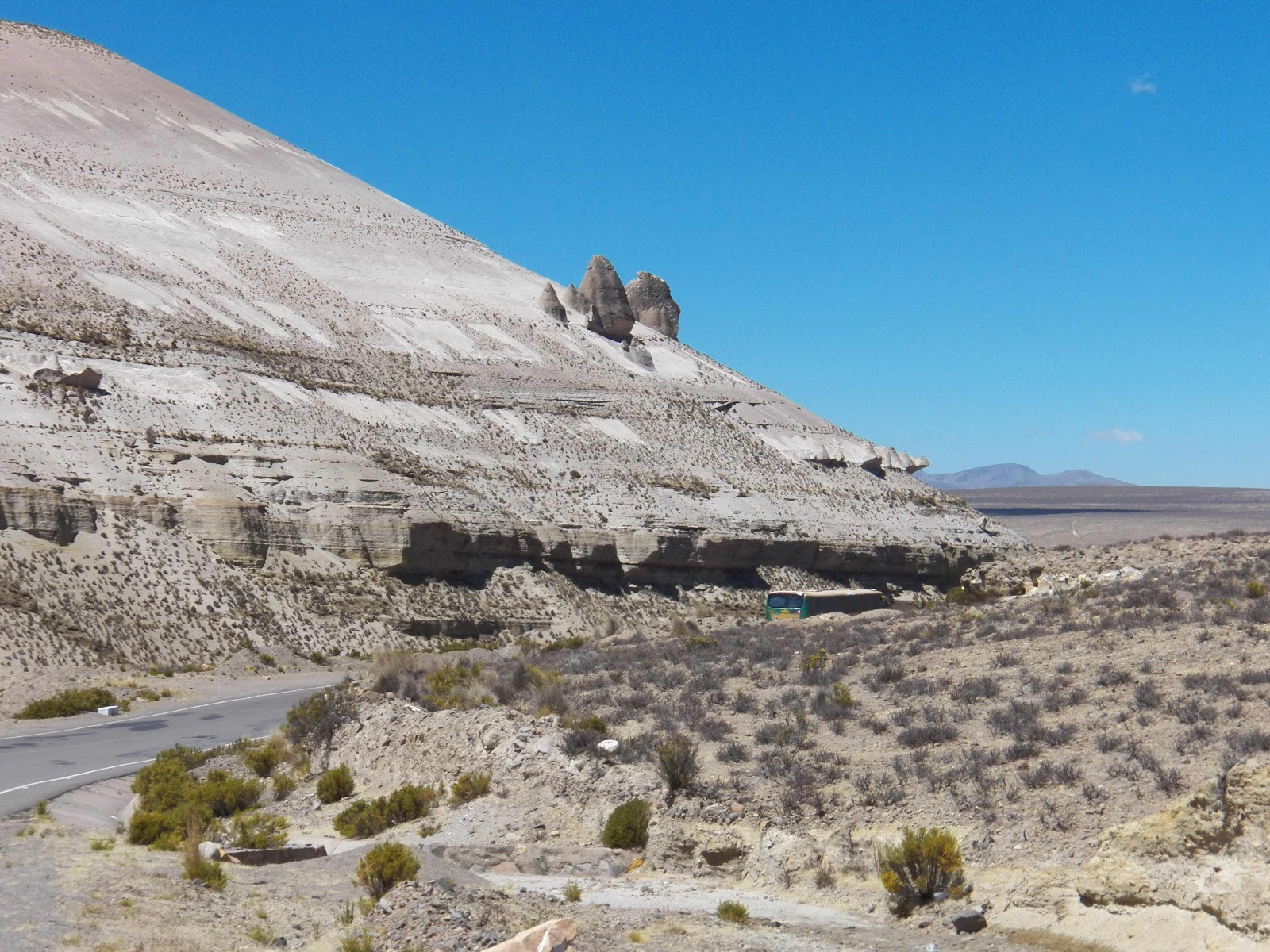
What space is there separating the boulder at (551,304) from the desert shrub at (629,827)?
214 feet

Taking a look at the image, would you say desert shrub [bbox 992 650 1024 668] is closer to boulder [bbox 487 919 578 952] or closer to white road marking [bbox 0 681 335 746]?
boulder [bbox 487 919 578 952]

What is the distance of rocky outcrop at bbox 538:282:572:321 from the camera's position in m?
77.6

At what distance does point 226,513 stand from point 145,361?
40.2ft

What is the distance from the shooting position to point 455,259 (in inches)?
3364

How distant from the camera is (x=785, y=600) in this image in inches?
1706

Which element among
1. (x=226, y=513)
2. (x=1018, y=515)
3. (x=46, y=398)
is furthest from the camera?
(x=1018, y=515)

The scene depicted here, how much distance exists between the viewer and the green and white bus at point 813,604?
41844 mm

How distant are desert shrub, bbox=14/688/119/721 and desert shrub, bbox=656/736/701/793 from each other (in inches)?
612

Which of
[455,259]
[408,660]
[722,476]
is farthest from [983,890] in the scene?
[455,259]

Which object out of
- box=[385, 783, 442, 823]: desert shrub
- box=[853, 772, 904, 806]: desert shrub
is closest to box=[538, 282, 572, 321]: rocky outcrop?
box=[385, 783, 442, 823]: desert shrub

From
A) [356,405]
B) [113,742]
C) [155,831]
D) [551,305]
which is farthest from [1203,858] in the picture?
[551,305]

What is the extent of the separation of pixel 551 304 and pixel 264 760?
61.8 metres

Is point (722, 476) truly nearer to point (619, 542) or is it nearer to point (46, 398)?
point (619, 542)

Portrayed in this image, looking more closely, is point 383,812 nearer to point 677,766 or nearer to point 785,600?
point 677,766
